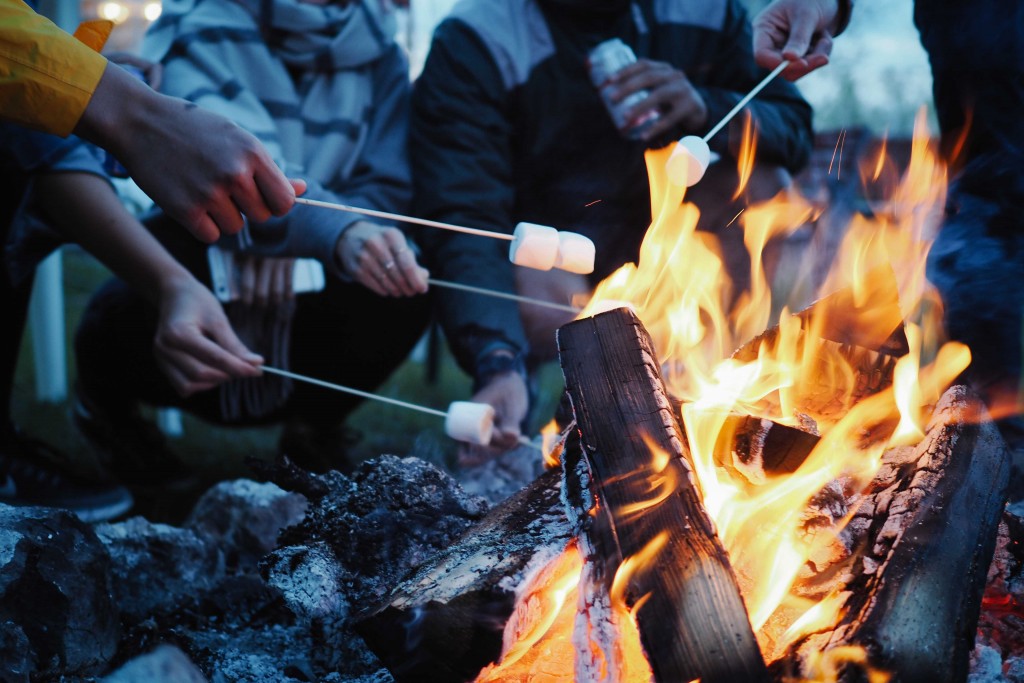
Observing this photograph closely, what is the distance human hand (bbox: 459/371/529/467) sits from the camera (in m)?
2.48

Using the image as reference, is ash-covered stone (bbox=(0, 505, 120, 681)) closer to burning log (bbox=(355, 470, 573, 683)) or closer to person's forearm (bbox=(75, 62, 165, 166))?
burning log (bbox=(355, 470, 573, 683))

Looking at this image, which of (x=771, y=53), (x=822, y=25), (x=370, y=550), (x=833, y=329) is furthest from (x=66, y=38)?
(x=822, y=25)

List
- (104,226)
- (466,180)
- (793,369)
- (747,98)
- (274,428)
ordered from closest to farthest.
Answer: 1. (793,369)
2. (747,98)
3. (104,226)
4. (466,180)
5. (274,428)

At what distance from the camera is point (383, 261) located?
2.32 meters

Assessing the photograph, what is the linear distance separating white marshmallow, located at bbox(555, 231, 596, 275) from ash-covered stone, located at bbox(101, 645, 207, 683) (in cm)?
99

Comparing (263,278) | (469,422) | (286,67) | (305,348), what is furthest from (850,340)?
(286,67)

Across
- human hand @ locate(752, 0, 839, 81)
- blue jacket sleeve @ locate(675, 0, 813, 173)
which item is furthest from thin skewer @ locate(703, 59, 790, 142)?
blue jacket sleeve @ locate(675, 0, 813, 173)

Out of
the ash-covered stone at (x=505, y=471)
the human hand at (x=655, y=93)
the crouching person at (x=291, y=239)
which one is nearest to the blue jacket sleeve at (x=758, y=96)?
the human hand at (x=655, y=93)

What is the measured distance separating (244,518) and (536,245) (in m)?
1.11

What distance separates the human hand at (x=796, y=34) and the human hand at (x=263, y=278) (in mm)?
1613

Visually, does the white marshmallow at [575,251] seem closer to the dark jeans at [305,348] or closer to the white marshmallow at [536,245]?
the white marshmallow at [536,245]

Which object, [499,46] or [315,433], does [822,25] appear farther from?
[315,433]

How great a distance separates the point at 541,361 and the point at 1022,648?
1972 mm

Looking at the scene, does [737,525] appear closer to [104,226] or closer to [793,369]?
[793,369]
